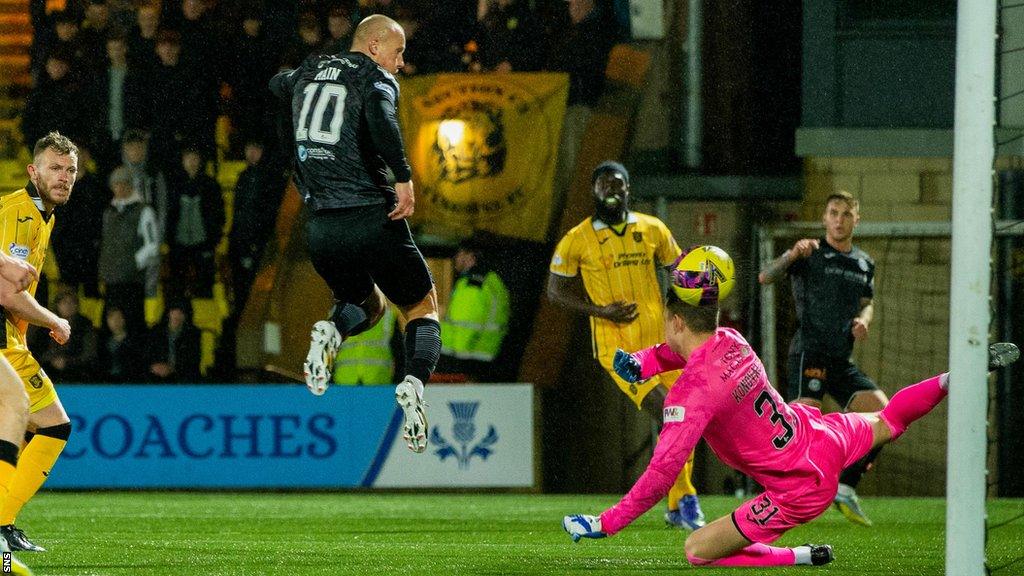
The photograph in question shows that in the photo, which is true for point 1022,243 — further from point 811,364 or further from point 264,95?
point 264,95

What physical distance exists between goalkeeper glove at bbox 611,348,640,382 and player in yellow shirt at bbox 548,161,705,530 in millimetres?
2745

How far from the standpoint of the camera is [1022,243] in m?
13.8

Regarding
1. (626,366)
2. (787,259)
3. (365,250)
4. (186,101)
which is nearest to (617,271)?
(787,259)

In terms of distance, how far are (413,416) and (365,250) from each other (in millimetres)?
730

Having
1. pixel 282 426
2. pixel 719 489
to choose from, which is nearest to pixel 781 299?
pixel 719 489

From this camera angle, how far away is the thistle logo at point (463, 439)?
1281 cm

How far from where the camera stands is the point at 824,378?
999 cm

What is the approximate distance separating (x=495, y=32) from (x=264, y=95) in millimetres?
2086

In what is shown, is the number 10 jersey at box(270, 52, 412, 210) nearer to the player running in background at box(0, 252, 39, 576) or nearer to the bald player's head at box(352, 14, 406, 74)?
the bald player's head at box(352, 14, 406, 74)

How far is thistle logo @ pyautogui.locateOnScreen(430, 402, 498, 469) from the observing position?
12.8m

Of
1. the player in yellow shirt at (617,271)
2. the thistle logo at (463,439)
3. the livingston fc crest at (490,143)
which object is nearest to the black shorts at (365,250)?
the player in yellow shirt at (617,271)

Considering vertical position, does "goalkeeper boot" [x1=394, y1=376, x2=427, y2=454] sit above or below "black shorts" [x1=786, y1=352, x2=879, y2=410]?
above

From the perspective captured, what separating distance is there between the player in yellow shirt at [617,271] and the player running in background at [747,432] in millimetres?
2590

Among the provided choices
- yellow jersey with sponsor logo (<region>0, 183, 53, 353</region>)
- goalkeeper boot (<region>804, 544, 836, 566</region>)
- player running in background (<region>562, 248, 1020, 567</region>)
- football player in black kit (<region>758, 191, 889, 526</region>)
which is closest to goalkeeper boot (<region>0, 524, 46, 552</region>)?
yellow jersey with sponsor logo (<region>0, 183, 53, 353</region>)
